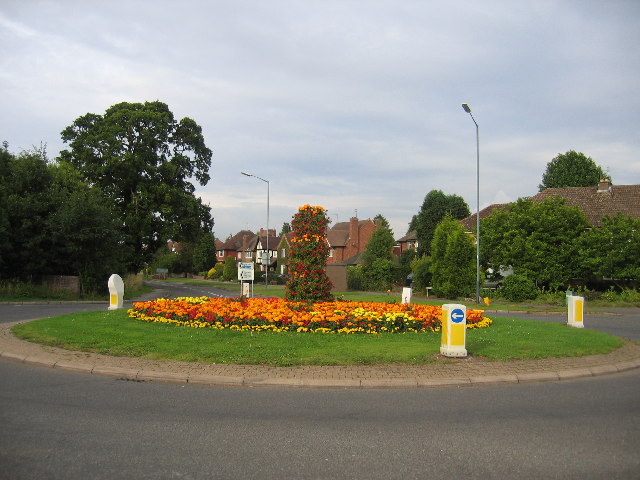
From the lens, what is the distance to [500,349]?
10.2 m

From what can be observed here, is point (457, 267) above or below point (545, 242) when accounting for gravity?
below

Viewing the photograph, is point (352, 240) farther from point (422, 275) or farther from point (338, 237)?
point (422, 275)

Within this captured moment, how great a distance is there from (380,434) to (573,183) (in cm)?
5810

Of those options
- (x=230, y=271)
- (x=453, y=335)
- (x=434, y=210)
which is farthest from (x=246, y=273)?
(x=230, y=271)

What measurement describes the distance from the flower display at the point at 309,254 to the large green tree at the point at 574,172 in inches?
1913

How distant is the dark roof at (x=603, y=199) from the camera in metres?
37.7

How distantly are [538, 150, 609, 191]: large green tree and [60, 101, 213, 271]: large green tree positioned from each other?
3930 centimetres

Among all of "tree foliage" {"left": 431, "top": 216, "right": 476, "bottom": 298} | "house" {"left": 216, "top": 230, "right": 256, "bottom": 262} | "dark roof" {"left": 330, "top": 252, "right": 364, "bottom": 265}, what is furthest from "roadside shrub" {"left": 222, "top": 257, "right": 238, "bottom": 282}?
"tree foliage" {"left": 431, "top": 216, "right": 476, "bottom": 298}

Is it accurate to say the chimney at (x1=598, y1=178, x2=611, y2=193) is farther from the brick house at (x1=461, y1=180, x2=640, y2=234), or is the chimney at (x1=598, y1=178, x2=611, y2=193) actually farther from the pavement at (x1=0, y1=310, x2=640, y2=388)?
the pavement at (x1=0, y1=310, x2=640, y2=388)

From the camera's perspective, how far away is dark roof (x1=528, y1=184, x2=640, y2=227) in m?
37.7

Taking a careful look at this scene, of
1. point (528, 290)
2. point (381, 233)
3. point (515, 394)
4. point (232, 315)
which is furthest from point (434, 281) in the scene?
point (515, 394)

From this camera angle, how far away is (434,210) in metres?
65.7

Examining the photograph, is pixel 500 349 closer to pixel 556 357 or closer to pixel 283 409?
pixel 556 357

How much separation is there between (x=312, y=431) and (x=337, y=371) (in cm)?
287
